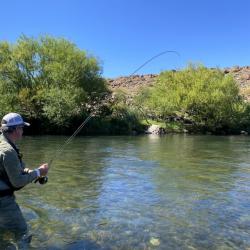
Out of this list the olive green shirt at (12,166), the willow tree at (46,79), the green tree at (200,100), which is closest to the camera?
the olive green shirt at (12,166)

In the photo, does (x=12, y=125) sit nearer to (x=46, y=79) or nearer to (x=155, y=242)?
(x=155, y=242)

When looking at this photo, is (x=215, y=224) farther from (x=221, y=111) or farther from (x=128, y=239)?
(x=221, y=111)

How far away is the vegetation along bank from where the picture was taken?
4491 cm

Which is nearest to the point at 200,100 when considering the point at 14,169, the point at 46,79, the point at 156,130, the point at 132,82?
the point at 156,130

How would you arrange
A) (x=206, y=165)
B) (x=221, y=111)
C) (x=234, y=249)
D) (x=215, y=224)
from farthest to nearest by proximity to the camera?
(x=221, y=111) → (x=206, y=165) → (x=215, y=224) → (x=234, y=249)

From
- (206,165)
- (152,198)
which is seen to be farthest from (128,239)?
(206,165)

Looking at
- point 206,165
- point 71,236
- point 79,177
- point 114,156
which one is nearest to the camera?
point 71,236

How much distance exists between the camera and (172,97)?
58.2m

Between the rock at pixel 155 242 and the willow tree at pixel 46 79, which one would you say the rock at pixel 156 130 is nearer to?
the willow tree at pixel 46 79

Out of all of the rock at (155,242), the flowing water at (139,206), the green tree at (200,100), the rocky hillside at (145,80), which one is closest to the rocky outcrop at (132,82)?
the rocky hillside at (145,80)

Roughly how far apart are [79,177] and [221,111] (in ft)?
144

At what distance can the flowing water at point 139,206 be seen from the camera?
8.46 meters

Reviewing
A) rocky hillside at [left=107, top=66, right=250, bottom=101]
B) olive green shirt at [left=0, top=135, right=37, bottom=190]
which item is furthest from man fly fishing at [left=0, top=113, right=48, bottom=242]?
rocky hillside at [left=107, top=66, right=250, bottom=101]

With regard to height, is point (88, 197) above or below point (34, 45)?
below
